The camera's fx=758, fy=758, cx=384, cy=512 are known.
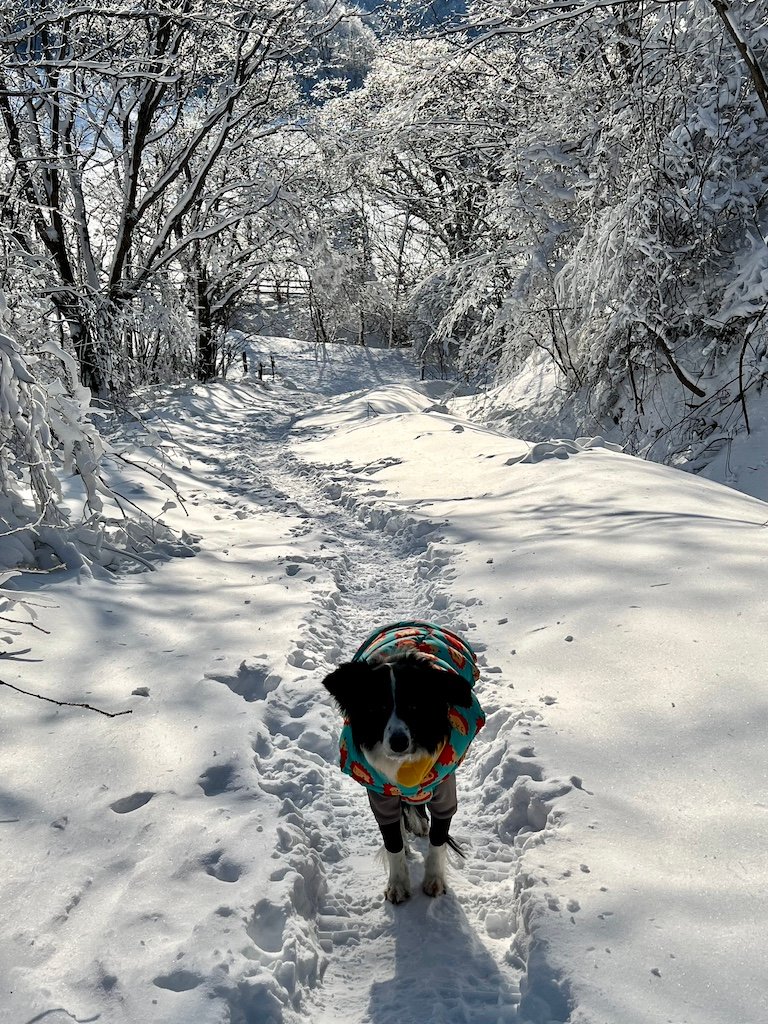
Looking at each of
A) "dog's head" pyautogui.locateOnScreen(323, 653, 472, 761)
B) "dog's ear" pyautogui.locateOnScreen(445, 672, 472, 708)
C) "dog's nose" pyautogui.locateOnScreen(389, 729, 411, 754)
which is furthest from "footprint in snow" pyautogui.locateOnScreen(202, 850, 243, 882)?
"dog's ear" pyautogui.locateOnScreen(445, 672, 472, 708)

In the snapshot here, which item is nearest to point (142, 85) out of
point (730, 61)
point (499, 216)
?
point (499, 216)

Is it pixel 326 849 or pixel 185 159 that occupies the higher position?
pixel 185 159

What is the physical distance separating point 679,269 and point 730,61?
2.31 m

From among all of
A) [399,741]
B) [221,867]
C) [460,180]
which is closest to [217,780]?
[221,867]

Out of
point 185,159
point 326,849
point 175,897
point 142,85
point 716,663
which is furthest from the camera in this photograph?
point 185,159

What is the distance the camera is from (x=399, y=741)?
8.60 feet

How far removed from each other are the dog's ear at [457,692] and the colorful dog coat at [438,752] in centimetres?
7

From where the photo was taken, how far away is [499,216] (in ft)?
39.4

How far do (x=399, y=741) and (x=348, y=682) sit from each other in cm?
27

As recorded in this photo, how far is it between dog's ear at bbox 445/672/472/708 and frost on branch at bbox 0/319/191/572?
10.0 ft

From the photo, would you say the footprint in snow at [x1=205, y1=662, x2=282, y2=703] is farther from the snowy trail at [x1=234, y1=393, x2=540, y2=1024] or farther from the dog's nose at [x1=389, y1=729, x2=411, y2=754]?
the dog's nose at [x1=389, y1=729, x2=411, y2=754]

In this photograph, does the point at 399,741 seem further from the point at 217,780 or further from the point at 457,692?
the point at 217,780

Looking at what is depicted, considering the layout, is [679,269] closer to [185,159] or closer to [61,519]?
[61,519]

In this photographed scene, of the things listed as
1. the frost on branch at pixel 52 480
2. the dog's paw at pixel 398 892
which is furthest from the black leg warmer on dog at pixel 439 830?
the frost on branch at pixel 52 480
